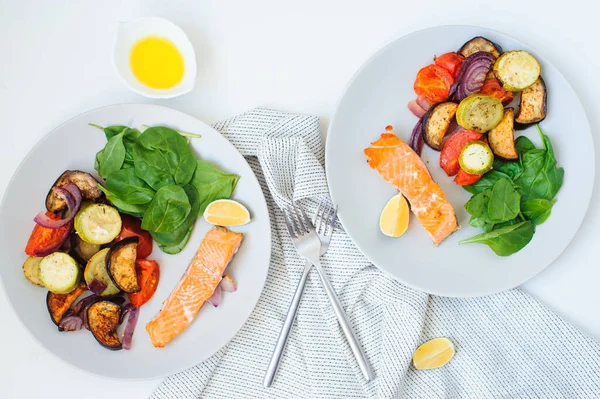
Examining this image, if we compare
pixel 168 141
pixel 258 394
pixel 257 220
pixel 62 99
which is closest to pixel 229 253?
pixel 257 220

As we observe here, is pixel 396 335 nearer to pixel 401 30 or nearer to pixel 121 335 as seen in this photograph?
pixel 121 335

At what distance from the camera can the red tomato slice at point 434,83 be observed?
2.04m

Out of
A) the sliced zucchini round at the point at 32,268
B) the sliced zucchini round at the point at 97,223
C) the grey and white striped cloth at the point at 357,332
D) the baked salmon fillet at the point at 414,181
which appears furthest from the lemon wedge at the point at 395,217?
the sliced zucchini round at the point at 32,268

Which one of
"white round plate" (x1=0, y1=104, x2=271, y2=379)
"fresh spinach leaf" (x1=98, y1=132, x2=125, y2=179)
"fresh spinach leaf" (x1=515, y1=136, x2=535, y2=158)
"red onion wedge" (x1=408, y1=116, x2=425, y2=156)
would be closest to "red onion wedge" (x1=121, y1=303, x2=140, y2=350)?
"white round plate" (x1=0, y1=104, x2=271, y2=379)

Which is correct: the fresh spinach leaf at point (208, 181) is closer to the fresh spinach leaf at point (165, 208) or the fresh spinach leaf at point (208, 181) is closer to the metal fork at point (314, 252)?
the fresh spinach leaf at point (165, 208)

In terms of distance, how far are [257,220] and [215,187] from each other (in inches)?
7.6

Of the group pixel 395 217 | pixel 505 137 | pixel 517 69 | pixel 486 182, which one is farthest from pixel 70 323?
pixel 517 69

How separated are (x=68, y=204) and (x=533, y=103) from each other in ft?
5.45

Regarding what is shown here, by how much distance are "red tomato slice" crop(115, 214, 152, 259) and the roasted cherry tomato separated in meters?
1.29

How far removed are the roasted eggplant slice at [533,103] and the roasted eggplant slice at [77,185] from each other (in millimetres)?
1510

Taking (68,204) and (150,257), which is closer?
(68,204)

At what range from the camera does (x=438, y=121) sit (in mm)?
2037

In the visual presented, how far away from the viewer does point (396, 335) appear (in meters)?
2.12

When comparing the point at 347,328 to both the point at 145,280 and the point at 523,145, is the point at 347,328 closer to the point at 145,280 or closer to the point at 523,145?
the point at 145,280
